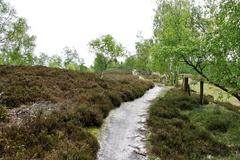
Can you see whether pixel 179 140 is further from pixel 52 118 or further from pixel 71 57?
pixel 71 57

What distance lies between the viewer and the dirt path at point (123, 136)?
14.1 metres

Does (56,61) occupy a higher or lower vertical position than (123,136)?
higher

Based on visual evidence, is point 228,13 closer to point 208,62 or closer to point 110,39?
point 208,62

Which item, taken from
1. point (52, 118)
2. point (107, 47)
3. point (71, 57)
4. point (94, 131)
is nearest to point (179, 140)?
point (94, 131)

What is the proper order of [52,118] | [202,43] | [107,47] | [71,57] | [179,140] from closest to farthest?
[52,118], [179,140], [202,43], [107,47], [71,57]

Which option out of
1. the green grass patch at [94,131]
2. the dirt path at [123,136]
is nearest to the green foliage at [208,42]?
the dirt path at [123,136]

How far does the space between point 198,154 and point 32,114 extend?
8.11 meters

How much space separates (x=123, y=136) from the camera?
54.7ft

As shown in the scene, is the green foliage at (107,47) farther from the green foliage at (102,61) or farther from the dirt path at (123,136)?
the dirt path at (123,136)

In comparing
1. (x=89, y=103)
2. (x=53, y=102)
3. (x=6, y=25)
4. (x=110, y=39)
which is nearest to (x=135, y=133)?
(x=89, y=103)

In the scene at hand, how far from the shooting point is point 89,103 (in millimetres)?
19391

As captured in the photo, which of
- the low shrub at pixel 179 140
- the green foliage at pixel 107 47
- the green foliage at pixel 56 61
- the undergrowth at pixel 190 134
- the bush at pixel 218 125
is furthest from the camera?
the green foliage at pixel 56 61

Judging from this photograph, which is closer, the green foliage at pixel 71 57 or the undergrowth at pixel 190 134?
the undergrowth at pixel 190 134

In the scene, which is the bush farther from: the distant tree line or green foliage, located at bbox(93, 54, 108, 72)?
green foliage, located at bbox(93, 54, 108, 72)
